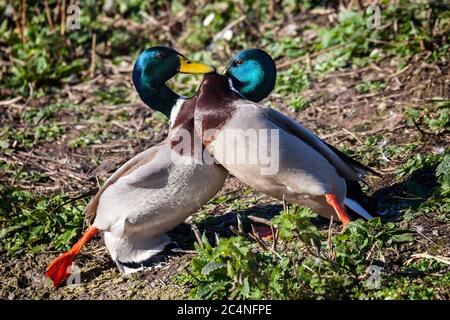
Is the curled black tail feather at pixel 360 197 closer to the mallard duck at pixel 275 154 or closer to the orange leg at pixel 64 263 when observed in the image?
the mallard duck at pixel 275 154

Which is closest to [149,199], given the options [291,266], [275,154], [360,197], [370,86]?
[275,154]

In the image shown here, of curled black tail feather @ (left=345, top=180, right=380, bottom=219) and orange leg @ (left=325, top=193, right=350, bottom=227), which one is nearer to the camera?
orange leg @ (left=325, top=193, right=350, bottom=227)

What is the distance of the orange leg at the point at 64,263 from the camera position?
4.83 metres

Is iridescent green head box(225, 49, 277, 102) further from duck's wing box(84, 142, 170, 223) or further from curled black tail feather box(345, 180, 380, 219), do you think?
curled black tail feather box(345, 180, 380, 219)

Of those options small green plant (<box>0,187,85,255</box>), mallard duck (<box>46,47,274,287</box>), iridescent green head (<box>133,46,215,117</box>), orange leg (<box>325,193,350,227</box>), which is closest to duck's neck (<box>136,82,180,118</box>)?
iridescent green head (<box>133,46,215,117</box>)

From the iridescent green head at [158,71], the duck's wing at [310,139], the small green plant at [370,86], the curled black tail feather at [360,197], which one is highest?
the iridescent green head at [158,71]

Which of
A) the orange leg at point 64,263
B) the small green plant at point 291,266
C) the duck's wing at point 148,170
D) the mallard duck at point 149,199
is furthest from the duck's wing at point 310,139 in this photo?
the orange leg at point 64,263

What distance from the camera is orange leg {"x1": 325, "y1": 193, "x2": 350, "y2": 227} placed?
15.3 ft

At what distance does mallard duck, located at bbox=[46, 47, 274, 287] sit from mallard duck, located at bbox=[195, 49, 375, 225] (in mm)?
145

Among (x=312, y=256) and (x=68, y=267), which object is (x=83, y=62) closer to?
(x=68, y=267)

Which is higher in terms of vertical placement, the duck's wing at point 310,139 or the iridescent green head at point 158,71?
the iridescent green head at point 158,71

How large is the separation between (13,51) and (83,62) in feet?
2.25

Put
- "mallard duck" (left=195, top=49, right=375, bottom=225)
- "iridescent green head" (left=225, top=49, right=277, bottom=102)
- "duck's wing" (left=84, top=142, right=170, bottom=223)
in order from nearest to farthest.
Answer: "mallard duck" (left=195, top=49, right=375, bottom=225)
"duck's wing" (left=84, top=142, right=170, bottom=223)
"iridescent green head" (left=225, top=49, right=277, bottom=102)

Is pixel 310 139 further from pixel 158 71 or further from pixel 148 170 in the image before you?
pixel 158 71
